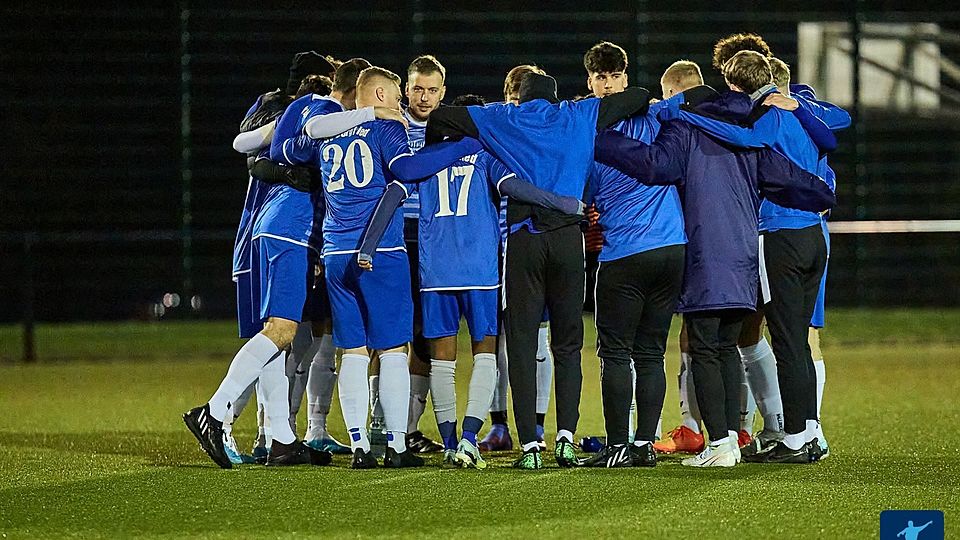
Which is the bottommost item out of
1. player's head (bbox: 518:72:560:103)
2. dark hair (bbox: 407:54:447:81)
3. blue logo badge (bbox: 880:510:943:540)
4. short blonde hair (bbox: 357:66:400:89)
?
blue logo badge (bbox: 880:510:943:540)

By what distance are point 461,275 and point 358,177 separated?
641mm

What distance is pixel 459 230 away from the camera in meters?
6.72

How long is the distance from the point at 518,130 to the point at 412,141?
0.67 meters

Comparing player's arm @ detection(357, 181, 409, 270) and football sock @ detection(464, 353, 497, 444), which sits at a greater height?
player's arm @ detection(357, 181, 409, 270)

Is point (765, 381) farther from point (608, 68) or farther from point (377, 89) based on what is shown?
point (377, 89)

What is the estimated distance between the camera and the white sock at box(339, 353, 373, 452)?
264 inches

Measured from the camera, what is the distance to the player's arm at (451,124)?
638cm

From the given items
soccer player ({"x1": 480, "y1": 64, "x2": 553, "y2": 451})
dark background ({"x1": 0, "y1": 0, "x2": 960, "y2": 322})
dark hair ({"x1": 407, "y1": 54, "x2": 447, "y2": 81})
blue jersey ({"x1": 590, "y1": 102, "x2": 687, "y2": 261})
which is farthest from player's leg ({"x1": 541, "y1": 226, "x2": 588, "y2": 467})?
dark background ({"x1": 0, "y1": 0, "x2": 960, "y2": 322})

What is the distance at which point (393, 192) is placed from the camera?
258 inches

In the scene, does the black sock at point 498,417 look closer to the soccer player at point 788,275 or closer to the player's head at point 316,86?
the soccer player at point 788,275

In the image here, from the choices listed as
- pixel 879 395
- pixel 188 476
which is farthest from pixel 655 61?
pixel 188 476

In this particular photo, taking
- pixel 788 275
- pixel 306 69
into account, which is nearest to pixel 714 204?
pixel 788 275

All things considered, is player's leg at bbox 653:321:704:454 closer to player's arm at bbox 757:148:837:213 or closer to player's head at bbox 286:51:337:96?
player's arm at bbox 757:148:837:213

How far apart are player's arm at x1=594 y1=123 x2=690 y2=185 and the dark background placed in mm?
10631
